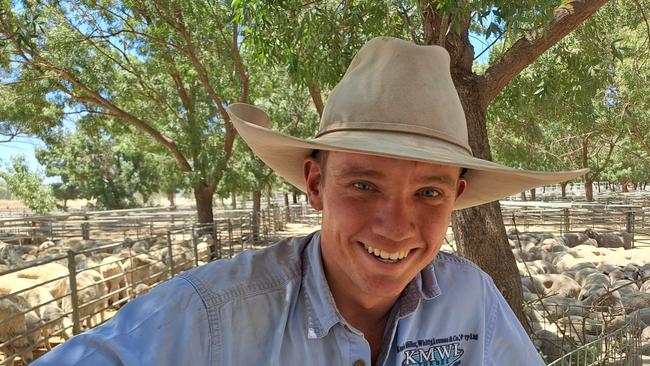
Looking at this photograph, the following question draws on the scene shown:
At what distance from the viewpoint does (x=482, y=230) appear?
15.2 ft

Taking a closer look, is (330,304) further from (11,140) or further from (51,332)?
(11,140)

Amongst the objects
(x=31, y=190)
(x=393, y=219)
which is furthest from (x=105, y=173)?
(x=393, y=219)

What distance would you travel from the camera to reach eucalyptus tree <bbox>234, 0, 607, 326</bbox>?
450 centimetres

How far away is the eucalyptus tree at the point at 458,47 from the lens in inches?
177

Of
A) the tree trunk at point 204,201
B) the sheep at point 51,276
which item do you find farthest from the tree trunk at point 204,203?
the sheep at point 51,276

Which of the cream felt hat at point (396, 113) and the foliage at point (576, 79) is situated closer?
the cream felt hat at point (396, 113)

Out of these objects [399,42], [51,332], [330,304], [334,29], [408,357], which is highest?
[334,29]

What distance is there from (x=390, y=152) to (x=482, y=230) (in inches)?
141

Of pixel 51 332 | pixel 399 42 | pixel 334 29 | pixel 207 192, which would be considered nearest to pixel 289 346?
pixel 399 42

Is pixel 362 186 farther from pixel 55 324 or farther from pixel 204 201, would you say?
pixel 204 201

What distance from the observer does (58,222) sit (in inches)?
926

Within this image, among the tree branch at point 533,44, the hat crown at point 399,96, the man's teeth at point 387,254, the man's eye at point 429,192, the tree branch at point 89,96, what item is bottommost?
the man's teeth at point 387,254

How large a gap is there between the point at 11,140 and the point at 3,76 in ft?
10.9

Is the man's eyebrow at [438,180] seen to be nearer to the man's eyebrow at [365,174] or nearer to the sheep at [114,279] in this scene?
the man's eyebrow at [365,174]
